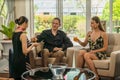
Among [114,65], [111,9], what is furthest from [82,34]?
[114,65]

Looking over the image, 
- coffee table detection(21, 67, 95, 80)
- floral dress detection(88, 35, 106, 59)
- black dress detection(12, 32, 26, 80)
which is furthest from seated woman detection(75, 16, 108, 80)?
black dress detection(12, 32, 26, 80)

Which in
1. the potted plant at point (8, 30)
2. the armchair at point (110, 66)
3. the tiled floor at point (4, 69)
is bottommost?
the tiled floor at point (4, 69)

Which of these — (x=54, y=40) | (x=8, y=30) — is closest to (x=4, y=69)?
(x=8, y=30)

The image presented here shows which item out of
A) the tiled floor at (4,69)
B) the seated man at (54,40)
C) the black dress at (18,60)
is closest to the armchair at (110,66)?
the tiled floor at (4,69)

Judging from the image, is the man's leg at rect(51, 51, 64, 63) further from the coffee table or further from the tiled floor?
the coffee table

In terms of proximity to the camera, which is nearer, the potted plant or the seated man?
the seated man

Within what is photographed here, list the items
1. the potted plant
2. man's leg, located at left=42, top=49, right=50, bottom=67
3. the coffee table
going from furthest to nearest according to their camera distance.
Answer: the potted plant
man's leg, located at left=42, top=49, right=50, bottom=67
the coffee table

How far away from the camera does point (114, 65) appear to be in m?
4.04

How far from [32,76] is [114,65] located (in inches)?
65.8

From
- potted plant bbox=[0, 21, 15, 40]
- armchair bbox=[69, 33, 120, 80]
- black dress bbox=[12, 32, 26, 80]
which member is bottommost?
armchair bbox=[69, 33, 120, 80]

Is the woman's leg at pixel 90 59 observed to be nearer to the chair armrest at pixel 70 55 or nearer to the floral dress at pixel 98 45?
the floral dress at pixel 98 45

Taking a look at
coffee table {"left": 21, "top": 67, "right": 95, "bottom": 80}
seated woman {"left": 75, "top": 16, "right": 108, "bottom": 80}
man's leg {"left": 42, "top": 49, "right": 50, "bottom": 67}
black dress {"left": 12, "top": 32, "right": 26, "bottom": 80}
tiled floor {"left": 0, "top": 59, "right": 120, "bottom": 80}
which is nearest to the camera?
coffee table {"left": 21, "top": 67, "right": 95, "bottom": 80}

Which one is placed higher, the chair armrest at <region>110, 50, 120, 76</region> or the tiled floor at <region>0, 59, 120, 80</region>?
the chair armrest at <region>110, 50, 120, 76</region>

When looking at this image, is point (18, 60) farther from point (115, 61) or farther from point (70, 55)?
point (115, 61)
